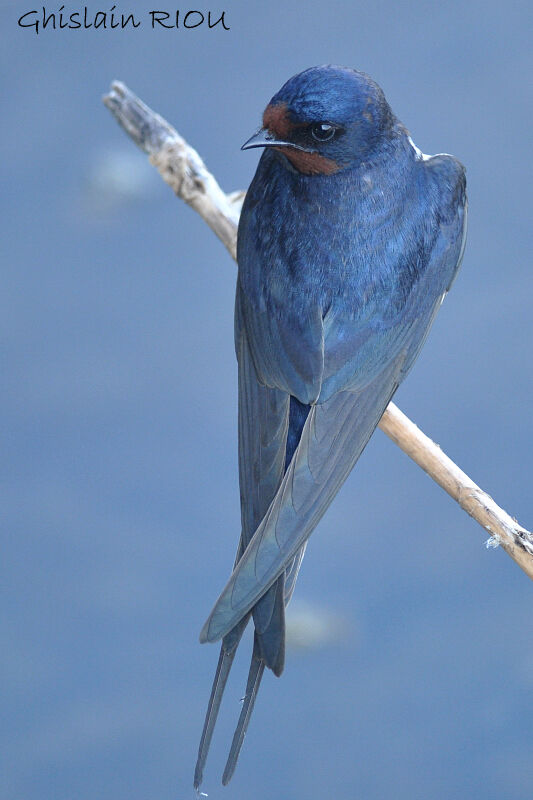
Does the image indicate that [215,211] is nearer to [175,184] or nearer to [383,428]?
[175,184]

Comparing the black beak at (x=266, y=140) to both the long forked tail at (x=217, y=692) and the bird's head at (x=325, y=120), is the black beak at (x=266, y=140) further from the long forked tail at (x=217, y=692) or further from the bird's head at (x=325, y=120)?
the long forked tail at (x=217, y=692)

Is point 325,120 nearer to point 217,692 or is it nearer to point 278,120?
point 278,120

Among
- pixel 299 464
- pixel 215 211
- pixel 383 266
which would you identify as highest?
pixel 215 211

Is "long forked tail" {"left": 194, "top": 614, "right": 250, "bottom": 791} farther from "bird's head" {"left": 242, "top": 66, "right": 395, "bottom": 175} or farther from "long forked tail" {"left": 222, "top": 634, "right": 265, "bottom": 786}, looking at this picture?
"bird's head" {"left": 242, "top": 66, "right": 395, "bottom": 175}

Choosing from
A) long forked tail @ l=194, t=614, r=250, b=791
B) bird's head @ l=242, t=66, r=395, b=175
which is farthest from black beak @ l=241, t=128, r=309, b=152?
long forked tail @ l=194, t=614, r=250, b=791

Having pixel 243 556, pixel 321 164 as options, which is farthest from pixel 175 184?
pixel 243 556

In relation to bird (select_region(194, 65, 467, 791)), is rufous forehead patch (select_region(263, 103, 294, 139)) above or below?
above

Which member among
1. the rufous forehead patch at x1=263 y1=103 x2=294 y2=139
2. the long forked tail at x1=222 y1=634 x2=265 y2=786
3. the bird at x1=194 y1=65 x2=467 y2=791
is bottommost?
the long forked tail at x1=222 y1=634 x2=265 y2=786
